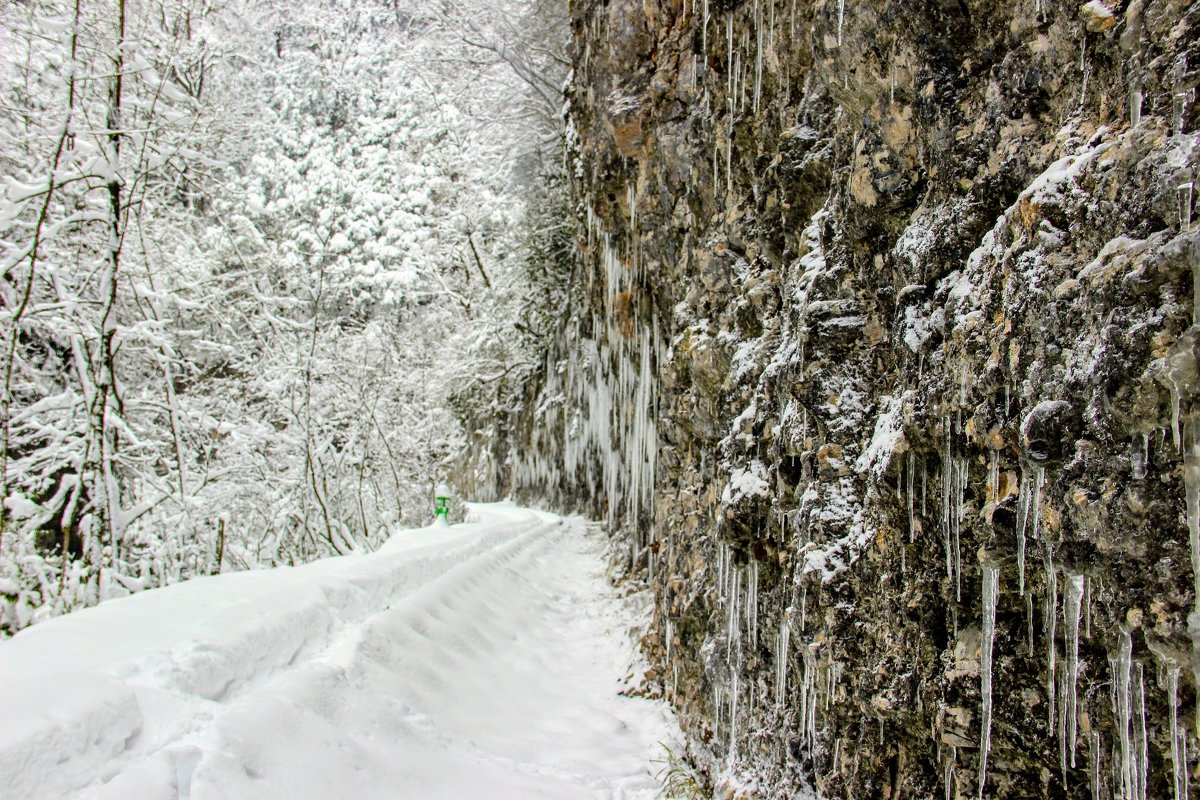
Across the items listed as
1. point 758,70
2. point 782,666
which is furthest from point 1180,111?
point 758,70

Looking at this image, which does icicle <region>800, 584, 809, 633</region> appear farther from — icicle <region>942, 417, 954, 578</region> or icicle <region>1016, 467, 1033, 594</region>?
icicle <region>1016, 467, 1033, 594</region>

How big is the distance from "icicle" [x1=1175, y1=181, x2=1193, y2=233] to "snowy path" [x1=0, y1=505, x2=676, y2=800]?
3.33m

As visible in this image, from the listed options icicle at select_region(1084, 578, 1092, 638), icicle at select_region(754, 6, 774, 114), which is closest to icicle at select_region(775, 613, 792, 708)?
icicle at select_region(1084, 578, 1092, 638)

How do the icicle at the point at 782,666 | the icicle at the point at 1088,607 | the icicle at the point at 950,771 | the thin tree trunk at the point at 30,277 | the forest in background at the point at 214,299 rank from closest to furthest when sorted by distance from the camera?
the icicle at the point at 1088,607 → the icicle at the point at 950,771 → the icicle at the point at 782,666 → the thin tree trunk at the point at 30,277 → the forest in background at the point at 214,299

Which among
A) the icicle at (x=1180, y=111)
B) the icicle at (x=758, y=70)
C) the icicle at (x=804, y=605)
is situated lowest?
the icicle at (x=804, y=605)

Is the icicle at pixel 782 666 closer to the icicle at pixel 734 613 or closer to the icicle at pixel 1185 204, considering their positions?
the icicle at pixel 734 613

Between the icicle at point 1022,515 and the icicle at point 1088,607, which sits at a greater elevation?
the icicle at point 1022,515

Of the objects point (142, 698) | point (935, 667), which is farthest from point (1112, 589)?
point (142, 698)

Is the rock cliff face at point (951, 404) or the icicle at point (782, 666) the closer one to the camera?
the rock cliff face at point (951, 404)

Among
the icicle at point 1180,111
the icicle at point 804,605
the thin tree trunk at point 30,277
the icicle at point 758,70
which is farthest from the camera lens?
the thin tree trunk at point 30,277

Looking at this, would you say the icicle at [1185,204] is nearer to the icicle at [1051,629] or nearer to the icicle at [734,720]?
the icicle at [1051,629]

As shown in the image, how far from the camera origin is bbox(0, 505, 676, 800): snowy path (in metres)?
2.49

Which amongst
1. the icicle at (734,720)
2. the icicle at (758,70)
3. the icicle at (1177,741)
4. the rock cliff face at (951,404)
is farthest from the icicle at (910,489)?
the icicle at (758,70)

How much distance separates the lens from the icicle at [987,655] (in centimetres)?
208
